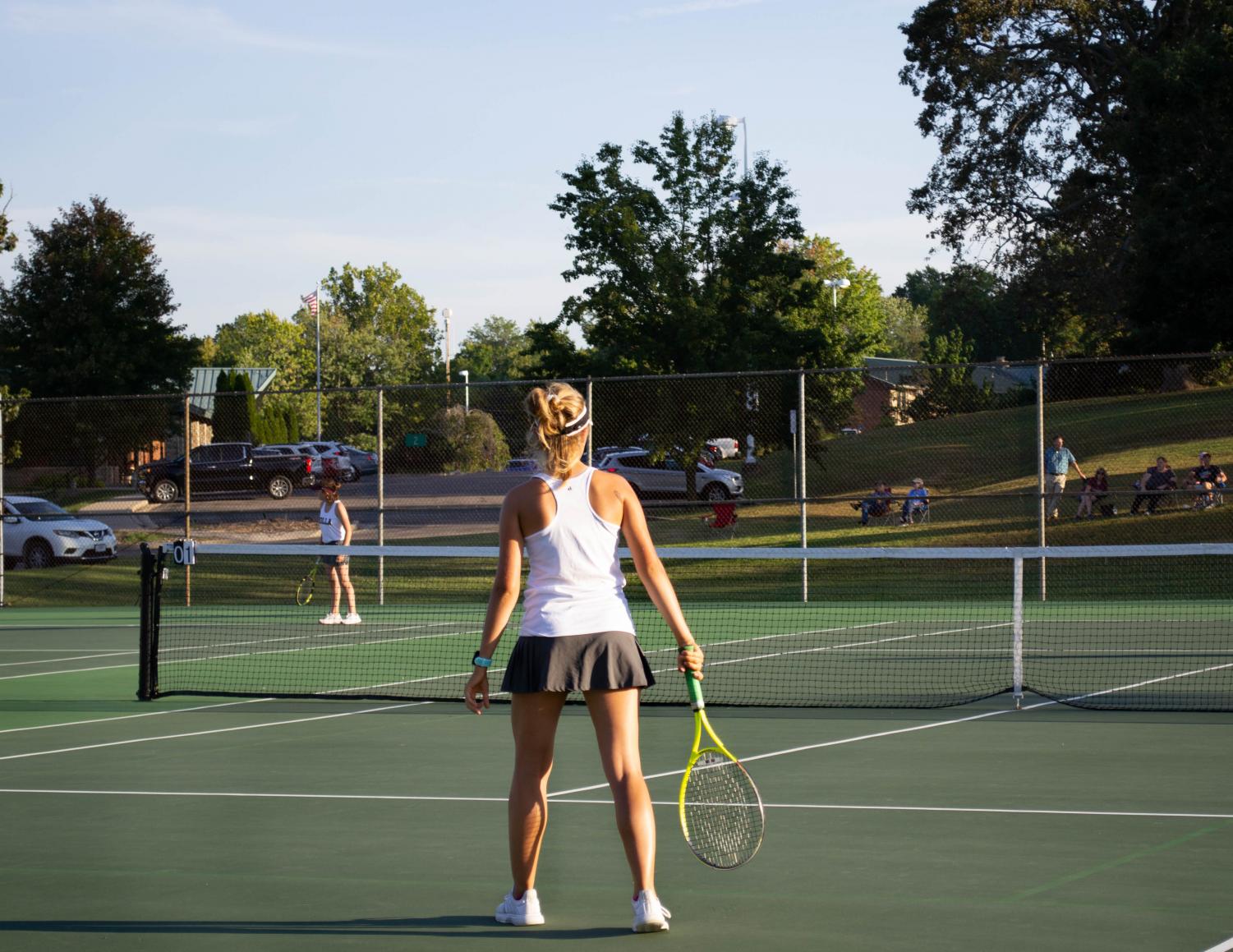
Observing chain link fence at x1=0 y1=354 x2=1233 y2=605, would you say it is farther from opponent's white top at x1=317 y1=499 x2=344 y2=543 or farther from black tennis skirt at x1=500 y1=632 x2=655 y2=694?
black tennis skirt at x1=500 y1=632 x2=655 y2=694

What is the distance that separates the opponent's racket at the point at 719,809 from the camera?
224 inches

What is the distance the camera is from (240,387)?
192 ft

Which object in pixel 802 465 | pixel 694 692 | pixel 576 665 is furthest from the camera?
pixel 802 465

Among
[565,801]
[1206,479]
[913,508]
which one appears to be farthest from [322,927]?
[913,508]

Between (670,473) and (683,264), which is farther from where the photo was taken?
(683,264)

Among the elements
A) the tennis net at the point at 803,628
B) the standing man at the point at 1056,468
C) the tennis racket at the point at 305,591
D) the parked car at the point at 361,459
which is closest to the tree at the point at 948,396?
the standing man at the point at 1056,468

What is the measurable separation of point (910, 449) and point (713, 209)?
25.5 feet

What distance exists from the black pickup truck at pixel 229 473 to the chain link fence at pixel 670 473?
0.21 feet

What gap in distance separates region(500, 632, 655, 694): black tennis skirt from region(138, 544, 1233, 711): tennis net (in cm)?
673

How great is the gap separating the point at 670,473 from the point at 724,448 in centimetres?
97

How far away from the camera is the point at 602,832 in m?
7.40

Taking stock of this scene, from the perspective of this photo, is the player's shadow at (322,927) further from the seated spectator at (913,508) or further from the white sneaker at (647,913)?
the seated spectator at (913,508)

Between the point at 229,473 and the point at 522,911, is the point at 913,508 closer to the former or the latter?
the point at 229,473

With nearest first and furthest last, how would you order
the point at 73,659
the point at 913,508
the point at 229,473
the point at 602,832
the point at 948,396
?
the point at 602,832, the point at 73,659, the point at 913,508, the point at 229,473, the point at 948,396
